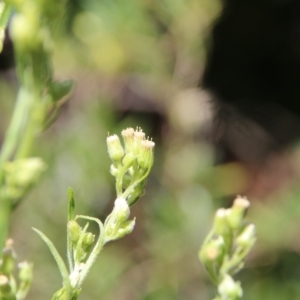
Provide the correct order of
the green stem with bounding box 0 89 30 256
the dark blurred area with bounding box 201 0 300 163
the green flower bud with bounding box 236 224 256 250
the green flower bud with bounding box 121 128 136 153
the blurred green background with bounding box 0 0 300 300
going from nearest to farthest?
the green stem with bounding box 0 89 30 256, the green flower bud with bounding box 121 128 136 153, the green flower bud with bounding box 236 224 256 250, the blurred green background with bounding box 0 0 300 300, the dark blurred area with bounding box 201 0 300 163

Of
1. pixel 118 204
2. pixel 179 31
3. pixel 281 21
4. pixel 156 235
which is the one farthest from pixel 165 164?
pixel 118 204

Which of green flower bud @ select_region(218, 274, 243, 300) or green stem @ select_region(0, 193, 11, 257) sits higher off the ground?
green stem @ select_region(0, 193, 11, 257)

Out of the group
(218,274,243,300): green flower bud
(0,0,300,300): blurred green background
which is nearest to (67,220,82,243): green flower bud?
(218,274,243,300): green flower bud

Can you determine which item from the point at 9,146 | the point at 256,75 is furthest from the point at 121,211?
the point at 256,75

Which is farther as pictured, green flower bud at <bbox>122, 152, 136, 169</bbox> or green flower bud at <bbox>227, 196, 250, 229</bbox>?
green flower bud at <bbox>227, 196, 250, 229</bbox>

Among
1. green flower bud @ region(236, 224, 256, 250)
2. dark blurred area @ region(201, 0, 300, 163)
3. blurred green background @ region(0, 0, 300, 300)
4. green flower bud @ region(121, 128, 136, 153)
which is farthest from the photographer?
dark blurred area @ region(201, 0, 300, 163)

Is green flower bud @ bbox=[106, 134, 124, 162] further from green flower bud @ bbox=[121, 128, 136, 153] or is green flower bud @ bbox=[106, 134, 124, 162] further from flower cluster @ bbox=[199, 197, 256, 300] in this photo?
flower cluster @ bbox=[199, 197, 256, 300]

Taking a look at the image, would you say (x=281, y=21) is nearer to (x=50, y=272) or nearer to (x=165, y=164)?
(x=165, y=164)
